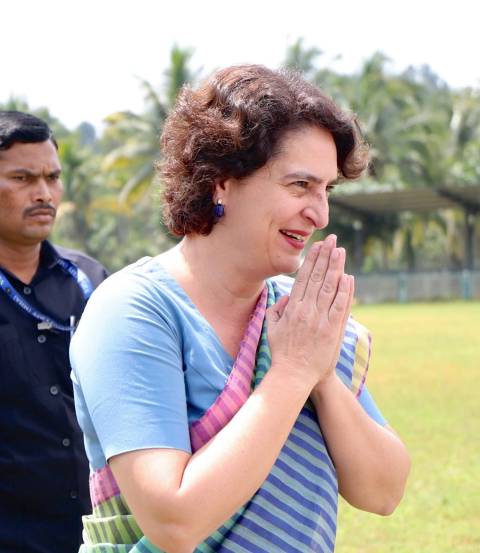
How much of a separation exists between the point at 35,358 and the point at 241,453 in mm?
1901

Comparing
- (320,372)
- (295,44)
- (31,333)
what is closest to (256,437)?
(320,372)

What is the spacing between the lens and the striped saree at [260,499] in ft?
7.13

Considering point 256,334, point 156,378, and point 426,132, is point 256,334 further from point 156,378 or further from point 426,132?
point 426,132

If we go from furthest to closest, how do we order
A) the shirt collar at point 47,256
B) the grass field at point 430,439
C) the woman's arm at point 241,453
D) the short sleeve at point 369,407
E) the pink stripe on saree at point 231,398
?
1. the grass field at point 430,439
2. the shirt collar at point 47,256
3. the short sleeve at point 369,407
4. the pink stripe on saree at point 231,398
5. the woman's arm at point 241,453

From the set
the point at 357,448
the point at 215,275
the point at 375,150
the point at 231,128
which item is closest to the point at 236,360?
the point at 215,275

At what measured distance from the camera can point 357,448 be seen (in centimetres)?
231

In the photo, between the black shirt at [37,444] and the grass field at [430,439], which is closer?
the black shirt at [37,444]

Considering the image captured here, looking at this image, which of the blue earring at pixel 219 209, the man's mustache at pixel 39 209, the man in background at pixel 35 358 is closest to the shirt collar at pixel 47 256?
the man in background at pixel 35 358

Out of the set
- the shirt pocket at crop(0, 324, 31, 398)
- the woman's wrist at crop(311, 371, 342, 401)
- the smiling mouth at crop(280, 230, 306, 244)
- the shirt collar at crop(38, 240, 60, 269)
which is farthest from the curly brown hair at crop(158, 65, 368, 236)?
the shirt collar at crop(38, 240, 60, 269)

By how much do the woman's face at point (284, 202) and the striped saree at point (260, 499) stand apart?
0.55ft

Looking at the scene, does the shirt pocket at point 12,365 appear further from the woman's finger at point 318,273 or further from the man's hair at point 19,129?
the woman's finger at point 318,273

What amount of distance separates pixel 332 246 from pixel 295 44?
45.1 metres

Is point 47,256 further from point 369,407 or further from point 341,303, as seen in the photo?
point 341,303

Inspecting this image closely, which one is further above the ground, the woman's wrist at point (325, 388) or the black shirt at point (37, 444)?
the woman's wrist at point (325, 388)
